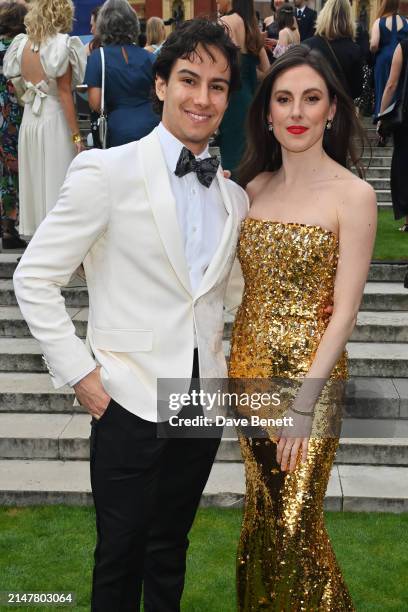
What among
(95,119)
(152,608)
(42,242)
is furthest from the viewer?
(95,119)

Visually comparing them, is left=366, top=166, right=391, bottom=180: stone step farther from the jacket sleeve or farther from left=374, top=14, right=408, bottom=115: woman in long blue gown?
the jacket sleeve

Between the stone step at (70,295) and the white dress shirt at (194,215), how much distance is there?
402 centimetres

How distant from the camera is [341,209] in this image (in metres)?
3.32

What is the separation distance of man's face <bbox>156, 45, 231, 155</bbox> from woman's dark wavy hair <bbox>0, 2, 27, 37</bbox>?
503 cm

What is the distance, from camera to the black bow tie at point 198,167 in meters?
3.28

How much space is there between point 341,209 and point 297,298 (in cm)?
36

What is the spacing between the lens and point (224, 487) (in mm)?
5473

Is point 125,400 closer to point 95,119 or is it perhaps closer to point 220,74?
point 220,74

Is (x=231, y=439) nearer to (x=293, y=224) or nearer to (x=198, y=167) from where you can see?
(x=293, y=224)

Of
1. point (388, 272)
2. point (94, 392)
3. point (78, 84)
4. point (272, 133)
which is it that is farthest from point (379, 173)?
point (94, 392)

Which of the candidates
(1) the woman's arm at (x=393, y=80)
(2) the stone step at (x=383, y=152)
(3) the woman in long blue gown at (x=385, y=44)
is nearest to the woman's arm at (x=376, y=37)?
(3) the woman in long blue gown at (x=385, y=44)

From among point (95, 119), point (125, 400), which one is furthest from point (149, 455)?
point (95, 119)

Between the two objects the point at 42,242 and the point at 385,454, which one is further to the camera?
the point at 385,454

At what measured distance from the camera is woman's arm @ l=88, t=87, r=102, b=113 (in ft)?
21.7
